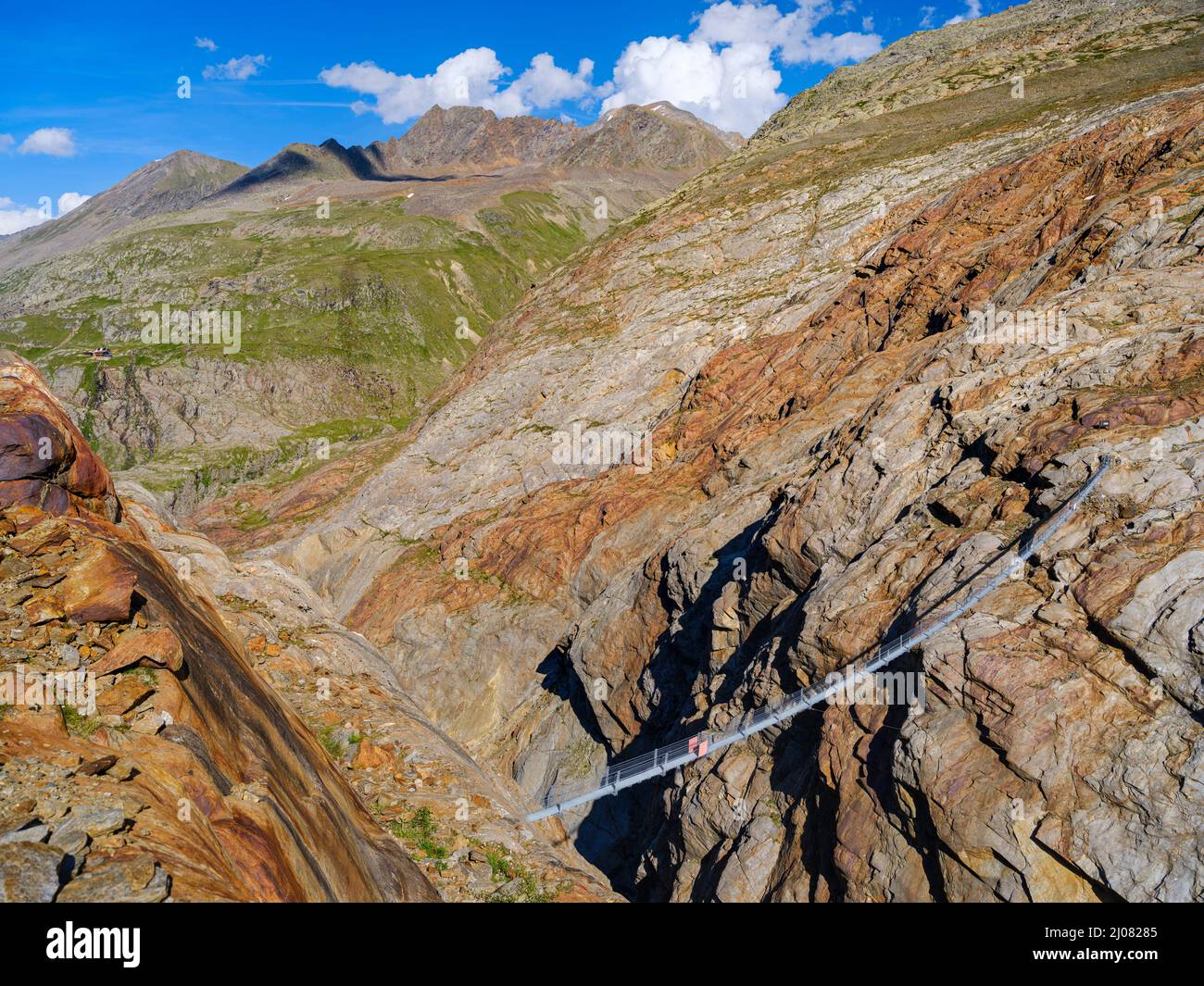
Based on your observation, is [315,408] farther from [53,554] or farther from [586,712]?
[53,554]

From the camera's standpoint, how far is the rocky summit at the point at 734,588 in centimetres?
1125

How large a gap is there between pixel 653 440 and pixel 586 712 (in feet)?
57.1

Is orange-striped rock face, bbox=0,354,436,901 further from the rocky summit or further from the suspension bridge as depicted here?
the suspension bridge

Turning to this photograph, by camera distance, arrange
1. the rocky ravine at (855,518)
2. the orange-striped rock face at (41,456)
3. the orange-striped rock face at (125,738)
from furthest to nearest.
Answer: the rocky ravine at (855,518), the orange-striped rock face at (41,456), the orange-striped rock face at (125,738)

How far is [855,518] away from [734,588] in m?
5.58

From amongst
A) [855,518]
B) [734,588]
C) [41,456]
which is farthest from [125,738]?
[734,588]

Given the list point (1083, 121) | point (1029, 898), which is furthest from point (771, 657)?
point (1083, 121)

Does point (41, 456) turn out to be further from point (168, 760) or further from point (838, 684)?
point (838, 684)

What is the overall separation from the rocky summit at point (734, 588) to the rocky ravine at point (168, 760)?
0.07 meters

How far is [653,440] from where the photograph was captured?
4406 centimetres

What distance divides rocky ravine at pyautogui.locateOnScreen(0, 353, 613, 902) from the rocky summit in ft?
0.23

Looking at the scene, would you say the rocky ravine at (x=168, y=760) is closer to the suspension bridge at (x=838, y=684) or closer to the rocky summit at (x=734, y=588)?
the rocky summit at (x=734, y=588)

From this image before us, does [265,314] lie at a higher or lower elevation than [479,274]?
lower

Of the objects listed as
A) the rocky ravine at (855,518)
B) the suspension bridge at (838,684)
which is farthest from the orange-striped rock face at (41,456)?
the rocky ravine at (855,518)
